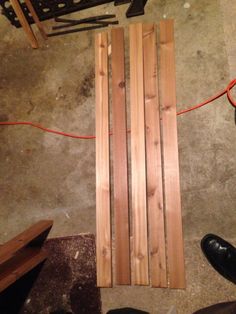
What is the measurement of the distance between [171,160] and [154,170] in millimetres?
111

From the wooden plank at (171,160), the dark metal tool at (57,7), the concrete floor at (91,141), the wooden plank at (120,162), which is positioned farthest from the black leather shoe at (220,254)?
the dark metal tool at (57,7)

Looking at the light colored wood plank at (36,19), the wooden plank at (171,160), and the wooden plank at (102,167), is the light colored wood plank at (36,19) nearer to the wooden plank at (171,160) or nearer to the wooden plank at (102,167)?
the wooden plank at (102,167)

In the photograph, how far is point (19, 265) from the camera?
1.65m

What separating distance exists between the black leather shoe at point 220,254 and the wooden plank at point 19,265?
0.94 m

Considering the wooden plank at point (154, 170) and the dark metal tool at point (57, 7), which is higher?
the dark metal tool at point (57, 7)

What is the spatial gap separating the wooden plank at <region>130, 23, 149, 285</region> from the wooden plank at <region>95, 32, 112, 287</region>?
158mm

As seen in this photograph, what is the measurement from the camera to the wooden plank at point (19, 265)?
1502 millimetres

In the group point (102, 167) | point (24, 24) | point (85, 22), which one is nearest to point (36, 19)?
point (24, 24)

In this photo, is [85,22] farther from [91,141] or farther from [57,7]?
[91,141]

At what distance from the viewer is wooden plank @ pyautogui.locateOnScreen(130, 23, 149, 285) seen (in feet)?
5.60

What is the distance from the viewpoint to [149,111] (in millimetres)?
1826

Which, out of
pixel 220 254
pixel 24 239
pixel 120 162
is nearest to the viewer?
pixel 24 239

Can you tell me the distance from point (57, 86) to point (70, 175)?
62 centimetres

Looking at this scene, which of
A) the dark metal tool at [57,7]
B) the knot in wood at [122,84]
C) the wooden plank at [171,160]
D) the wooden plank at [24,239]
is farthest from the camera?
the dark metal tool at [57,7]
